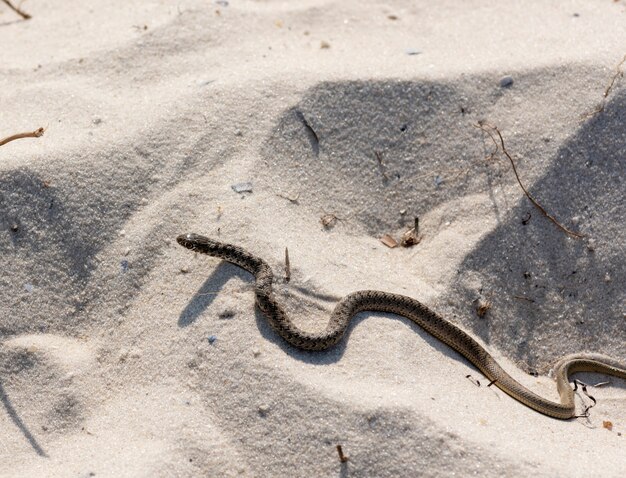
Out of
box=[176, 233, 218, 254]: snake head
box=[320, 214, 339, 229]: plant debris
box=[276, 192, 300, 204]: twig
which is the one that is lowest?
box=[320, 214, 339, 229]: plant debris

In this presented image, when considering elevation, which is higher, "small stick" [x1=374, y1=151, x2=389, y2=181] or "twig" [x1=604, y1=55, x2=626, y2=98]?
"twig" [x1=604, y1=55, x2=626, y2=98]

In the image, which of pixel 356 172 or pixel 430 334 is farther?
pixel 356 172

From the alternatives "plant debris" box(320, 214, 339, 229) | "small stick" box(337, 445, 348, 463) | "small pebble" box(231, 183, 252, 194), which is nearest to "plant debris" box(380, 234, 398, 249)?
"plant debris" box(320, 214, 339, 229)

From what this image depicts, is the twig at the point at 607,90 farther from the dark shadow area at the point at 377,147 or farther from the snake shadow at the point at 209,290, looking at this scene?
the snake shadow at the point at 209,290

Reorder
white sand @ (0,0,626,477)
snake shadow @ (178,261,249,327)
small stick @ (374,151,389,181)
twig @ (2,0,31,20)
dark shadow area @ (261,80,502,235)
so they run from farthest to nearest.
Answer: twig @ (2,0,31,20) → small stick @ (374,151,389,181) → dark shadow area @ (261,80,502,235) → snake shadow @ (178,261,249,327) → white sand @ (0,0,626,477)

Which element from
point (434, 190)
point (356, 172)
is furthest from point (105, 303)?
point (434, 190)

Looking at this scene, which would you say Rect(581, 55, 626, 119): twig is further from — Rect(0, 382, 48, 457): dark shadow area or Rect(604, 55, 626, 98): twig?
Rect(0, 382, 48, 457): dark shadow area

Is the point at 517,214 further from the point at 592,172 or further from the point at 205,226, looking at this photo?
the point at 205,226
